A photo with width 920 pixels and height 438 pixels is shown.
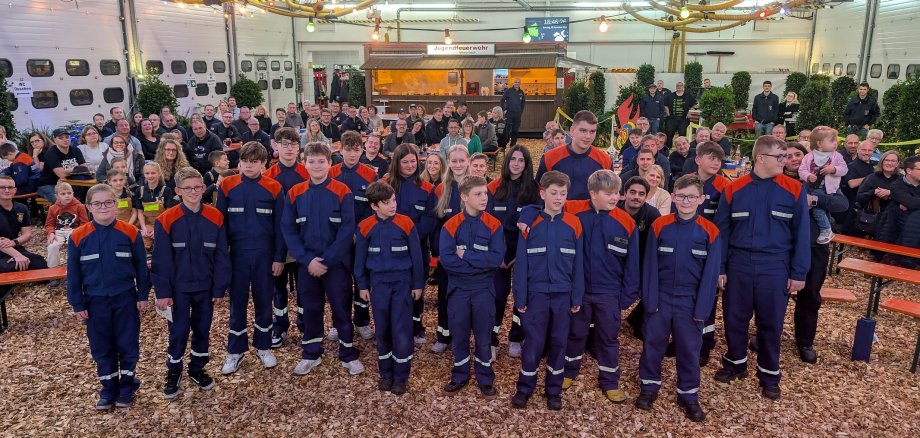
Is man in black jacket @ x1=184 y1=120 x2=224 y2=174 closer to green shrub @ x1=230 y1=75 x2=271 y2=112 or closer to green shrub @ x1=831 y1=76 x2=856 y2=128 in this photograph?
green shrub @ x1=230 y1=75 x2=271 y2=112

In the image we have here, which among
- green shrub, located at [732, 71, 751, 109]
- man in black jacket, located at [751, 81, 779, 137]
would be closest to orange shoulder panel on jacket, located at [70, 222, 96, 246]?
man in black jacket, located at [751, 81, 779, 137]

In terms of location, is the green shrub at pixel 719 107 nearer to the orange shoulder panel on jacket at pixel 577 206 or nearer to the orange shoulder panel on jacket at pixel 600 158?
the orange shoulder panel on jacket at pixel 600 158

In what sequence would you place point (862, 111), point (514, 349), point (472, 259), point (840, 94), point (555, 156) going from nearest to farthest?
1. point (472, 259)
2. point (555, 156)
3. point (514, 349)
4. point (862, 111)
5. point (840, 94)

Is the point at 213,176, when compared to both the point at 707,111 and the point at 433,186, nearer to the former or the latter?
the point at 433,186

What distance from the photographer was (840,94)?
54.2 ft

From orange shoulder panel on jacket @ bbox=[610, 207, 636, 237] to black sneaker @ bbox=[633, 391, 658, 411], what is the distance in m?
1.22

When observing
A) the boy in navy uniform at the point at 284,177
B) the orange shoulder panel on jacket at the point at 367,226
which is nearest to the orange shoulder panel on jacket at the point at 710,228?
the orange shoulder panel on jacket at the point at 367,226

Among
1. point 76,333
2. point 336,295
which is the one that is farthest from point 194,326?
point 76,333

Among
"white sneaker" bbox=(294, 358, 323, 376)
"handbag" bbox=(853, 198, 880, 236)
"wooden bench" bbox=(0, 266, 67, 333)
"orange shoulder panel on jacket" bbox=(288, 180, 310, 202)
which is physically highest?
"orange shoulder panel on jacket" bbox=(288, 180, 310, 202)

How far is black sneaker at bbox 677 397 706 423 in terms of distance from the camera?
14.0 feet

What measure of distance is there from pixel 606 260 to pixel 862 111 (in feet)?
44.6

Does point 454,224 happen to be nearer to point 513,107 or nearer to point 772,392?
point 772,392

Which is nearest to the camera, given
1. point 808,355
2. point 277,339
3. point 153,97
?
point 808,355

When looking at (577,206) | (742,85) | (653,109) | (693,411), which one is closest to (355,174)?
(577,206)
